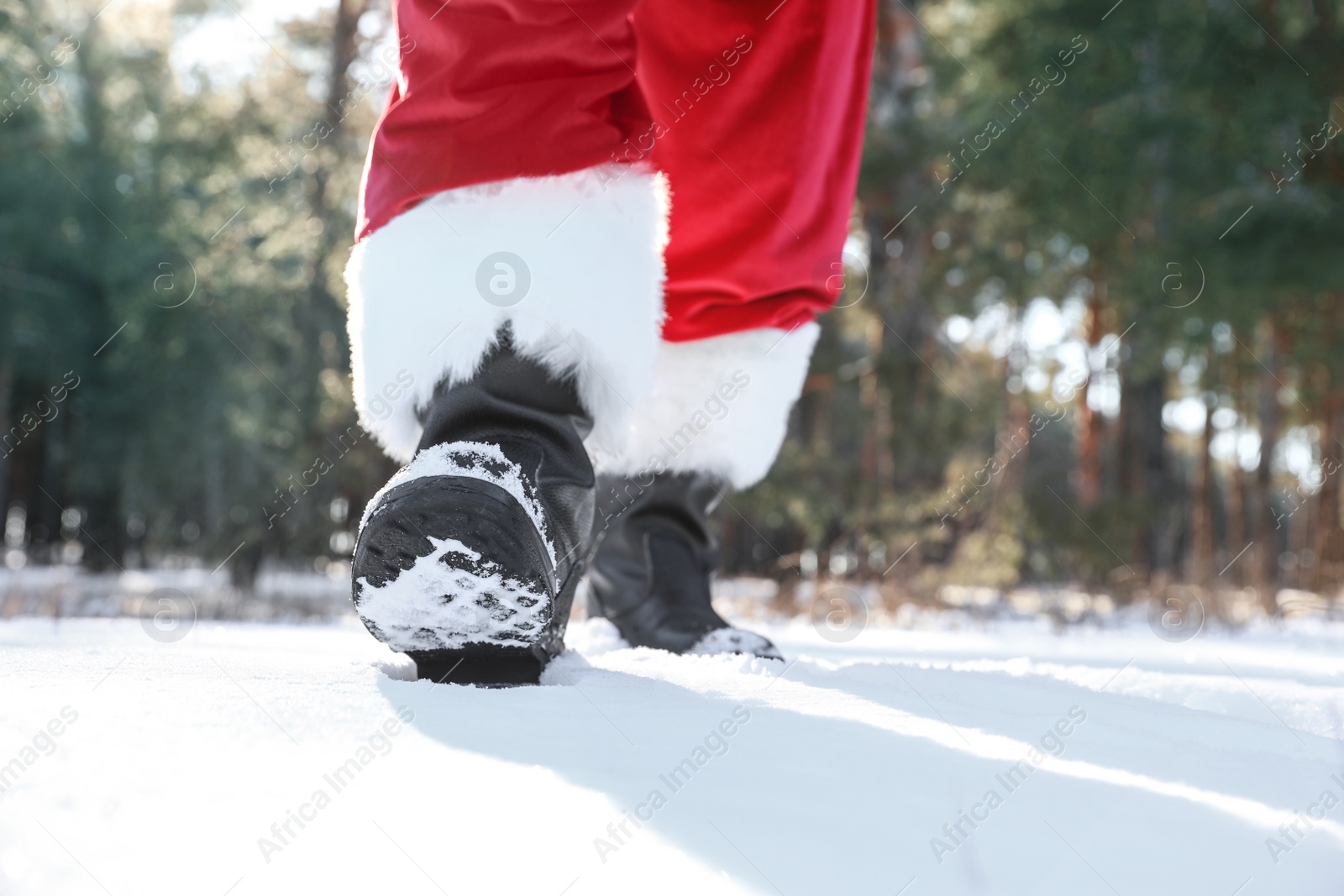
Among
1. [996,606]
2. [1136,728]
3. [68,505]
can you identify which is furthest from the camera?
[68,505]

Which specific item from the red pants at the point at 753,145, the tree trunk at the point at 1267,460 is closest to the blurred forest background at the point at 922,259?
the tree trunk at the point at 1267,460

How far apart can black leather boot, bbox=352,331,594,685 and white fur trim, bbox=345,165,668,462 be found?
0.10 meters

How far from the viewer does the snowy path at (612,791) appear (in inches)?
18.1

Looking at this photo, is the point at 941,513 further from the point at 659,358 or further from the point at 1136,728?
the point at 1136,728

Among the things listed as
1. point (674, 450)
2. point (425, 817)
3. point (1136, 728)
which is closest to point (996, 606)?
point (674, 450)

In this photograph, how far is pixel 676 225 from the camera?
144 centimetres

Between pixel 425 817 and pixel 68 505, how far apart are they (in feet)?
50.9

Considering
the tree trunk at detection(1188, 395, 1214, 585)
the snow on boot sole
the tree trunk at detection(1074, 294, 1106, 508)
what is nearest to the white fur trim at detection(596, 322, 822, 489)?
the snow on boot sole

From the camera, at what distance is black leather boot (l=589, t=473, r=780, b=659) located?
1.36 meters

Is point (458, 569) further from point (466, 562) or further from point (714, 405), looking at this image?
point (714, 405)

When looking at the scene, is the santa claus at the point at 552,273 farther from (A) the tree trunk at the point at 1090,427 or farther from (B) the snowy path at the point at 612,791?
(A) the tree trunk at the point at 1090,427

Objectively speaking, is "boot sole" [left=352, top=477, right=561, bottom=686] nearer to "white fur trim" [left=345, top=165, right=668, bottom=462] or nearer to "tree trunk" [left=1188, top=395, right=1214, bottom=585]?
"white fur trim" [left=345, top=165, right=668, bottom=462]

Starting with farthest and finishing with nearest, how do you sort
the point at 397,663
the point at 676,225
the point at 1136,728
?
1. the point at 676,225
2. the point at 397,663
3. the point at 1136,728

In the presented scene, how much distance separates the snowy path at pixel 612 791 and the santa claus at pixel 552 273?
128 mm
